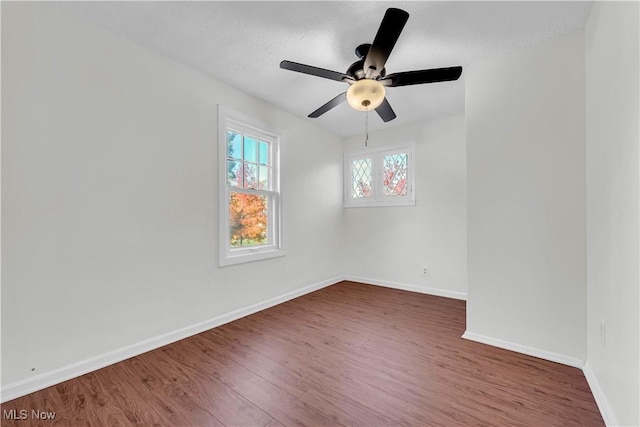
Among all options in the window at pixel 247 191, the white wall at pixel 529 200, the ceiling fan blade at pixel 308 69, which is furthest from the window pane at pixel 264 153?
the white wall at pixel 529 200

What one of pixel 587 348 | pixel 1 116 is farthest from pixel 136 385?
pixel 587 348

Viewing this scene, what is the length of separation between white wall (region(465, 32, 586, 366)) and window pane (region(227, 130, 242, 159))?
7.77 ft

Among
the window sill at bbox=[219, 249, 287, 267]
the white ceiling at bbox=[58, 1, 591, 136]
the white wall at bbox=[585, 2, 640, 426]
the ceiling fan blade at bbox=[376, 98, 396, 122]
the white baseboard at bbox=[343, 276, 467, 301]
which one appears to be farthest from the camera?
the white baseboard at bbox=[343, 276, 467, 301]

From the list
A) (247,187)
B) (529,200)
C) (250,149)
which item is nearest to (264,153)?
(250,149)

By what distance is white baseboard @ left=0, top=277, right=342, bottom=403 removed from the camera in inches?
64.1

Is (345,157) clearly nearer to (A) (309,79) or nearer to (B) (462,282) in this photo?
(A) (309,79)

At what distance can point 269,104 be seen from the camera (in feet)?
10.8

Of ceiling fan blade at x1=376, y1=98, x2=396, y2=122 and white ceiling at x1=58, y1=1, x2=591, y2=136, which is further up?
white ceiling at x1=58, y1=1, x2=591, y2=136

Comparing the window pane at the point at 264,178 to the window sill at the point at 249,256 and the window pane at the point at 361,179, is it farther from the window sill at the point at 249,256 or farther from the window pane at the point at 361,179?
the window pane at the point at 361,179

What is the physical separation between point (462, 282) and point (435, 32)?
A: 2955mm

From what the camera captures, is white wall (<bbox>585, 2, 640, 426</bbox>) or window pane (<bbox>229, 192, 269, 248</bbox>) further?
window pane (<bbox>229, 192, 269, 248</bbox>)
